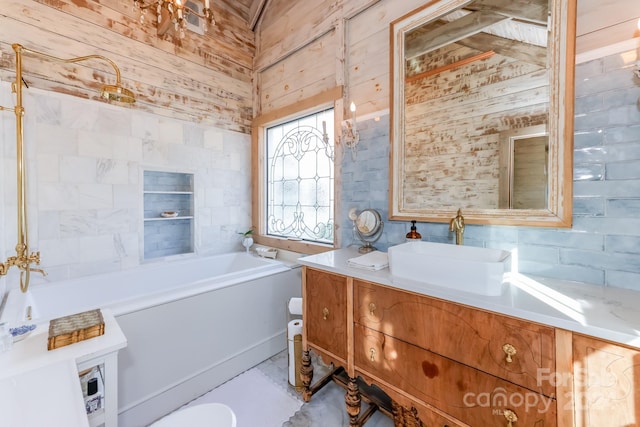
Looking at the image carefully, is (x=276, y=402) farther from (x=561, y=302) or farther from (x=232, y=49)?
(x=232, y=49)

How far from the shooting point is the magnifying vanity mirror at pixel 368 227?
74.0 inches

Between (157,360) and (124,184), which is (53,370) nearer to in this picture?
(157,360)

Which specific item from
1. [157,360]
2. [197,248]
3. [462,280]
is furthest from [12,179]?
[462,280]

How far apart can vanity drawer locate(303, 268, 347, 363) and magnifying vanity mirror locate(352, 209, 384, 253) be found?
461 mm

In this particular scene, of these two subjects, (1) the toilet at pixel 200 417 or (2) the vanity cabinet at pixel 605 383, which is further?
(1) the toilet at pixel 200 417

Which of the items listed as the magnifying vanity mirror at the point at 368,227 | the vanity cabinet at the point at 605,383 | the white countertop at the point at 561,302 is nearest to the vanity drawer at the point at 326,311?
the white countertop at the point at 561,302

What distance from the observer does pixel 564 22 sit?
1239 millimetres

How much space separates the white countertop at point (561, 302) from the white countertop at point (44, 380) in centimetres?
109

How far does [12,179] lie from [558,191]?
333 cm

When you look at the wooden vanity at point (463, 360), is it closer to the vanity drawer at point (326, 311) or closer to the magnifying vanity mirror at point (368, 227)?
the vanity drawer at point (326, 311)

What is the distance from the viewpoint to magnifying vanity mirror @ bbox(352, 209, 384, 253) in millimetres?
1881

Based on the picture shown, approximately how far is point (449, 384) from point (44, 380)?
137cm

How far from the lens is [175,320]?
1.71 meters

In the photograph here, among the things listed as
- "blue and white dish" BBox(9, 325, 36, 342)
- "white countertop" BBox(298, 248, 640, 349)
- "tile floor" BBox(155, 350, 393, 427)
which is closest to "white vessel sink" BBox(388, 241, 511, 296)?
"white countertop" BBox(298, 248, 640, 349)
